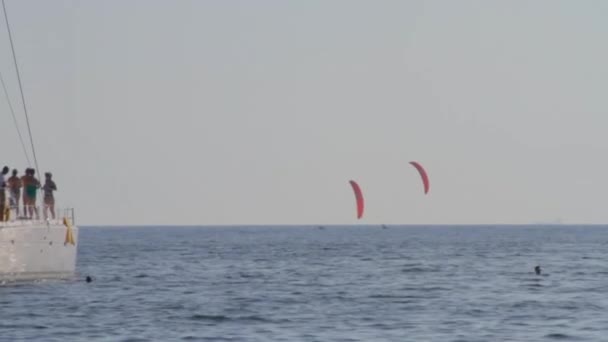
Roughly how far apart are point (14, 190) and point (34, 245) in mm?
2124

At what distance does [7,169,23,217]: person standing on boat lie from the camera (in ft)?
155

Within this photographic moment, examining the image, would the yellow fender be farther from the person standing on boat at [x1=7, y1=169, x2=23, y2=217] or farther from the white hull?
the person standing on boat at [x1=7, y1=169, x2=23, y2=217]

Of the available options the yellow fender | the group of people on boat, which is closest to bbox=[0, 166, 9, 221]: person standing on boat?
the group of people on boat

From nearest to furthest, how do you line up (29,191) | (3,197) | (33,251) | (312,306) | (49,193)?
(312,306), (3,197), (33,251), (29,191), (49,193)

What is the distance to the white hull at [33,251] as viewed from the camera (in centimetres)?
4525

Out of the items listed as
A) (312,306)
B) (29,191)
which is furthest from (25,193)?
(312,306)

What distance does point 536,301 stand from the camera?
4466 centimetres

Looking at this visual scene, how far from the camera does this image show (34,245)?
47156 millimetres

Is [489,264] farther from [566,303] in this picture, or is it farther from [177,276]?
[566,303]

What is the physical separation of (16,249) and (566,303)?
18.4 metres

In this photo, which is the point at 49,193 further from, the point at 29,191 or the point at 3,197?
the point at 3,197

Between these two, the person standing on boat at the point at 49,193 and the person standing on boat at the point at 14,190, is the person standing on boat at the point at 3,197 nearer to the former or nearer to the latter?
the person standing on boat at the point at 14,190

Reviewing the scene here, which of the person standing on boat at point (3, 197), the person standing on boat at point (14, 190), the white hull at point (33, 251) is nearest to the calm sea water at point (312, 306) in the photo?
the white hull at point (33, 251)

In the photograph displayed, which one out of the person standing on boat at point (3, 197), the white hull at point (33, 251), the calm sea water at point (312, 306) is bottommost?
the calm sea water at point (312, 306)
